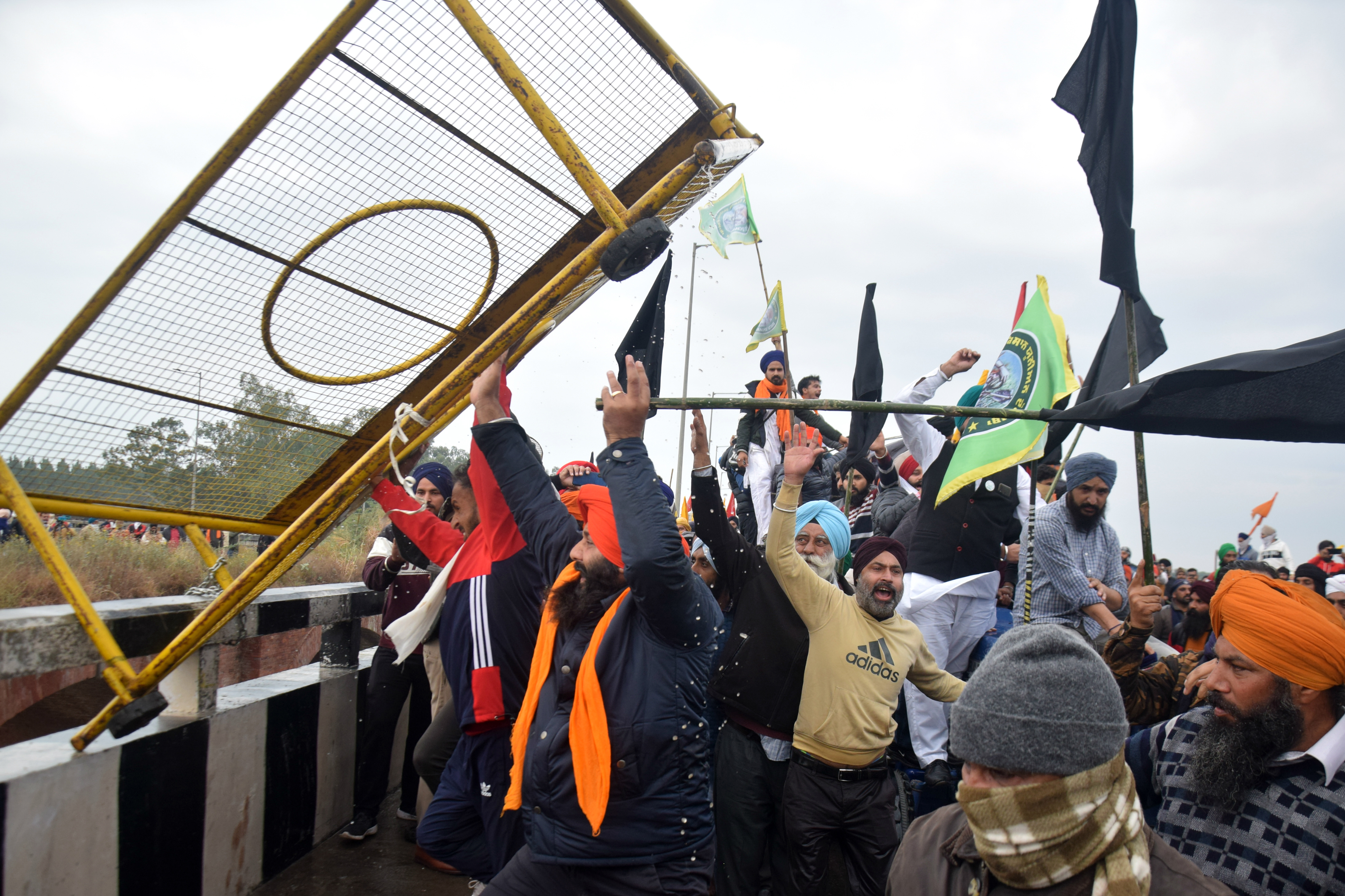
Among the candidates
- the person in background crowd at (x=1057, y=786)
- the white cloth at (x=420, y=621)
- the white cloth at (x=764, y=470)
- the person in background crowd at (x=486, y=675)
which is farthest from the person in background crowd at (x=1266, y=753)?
the white cloth at (x=764, y=470)

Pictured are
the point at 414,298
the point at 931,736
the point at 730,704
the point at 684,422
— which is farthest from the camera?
the point at 684,422

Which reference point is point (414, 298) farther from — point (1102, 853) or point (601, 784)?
point (1102, 853)

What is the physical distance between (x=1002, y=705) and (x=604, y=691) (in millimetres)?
1241

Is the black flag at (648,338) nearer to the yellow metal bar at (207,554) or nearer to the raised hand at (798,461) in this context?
the raised hand at (798,461)

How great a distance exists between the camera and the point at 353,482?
2.54 meters

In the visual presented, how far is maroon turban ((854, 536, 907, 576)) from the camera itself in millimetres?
3744

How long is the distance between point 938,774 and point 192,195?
165 inches

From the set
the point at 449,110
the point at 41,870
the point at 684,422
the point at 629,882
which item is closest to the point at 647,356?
the point at 449,110

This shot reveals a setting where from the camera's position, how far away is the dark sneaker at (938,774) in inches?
163

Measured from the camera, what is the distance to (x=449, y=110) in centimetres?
247

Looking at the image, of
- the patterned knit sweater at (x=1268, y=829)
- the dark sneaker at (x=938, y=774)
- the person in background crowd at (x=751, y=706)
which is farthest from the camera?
the dark sneaker at (x=938, y=774)

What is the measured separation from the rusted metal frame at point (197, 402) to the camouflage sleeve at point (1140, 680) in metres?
3.09

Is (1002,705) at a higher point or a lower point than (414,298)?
lower

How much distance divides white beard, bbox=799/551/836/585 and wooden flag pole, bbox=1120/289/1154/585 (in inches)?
60.6
